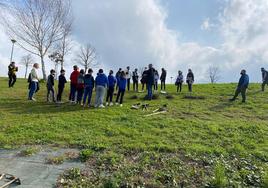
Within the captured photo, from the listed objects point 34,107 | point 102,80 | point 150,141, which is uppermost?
point 102,80

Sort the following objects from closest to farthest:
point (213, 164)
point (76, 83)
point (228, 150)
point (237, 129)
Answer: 1. point (213, 164)
2. point (228, 150)
3. point (237, 129)
4. point (76, 83)

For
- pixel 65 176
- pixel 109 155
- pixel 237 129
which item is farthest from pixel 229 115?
pixel 65 176

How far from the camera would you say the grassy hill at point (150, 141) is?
8.39 meters

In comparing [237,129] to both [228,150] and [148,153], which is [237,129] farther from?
[148,153]

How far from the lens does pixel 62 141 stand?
1070 cm

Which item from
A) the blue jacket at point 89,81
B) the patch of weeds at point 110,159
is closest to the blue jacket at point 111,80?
the blue jacket at point 89,81

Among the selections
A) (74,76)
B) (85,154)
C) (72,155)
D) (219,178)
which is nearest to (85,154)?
(85,154)

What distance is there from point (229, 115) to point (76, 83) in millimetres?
7606

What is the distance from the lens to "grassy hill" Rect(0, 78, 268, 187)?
839 centimetres

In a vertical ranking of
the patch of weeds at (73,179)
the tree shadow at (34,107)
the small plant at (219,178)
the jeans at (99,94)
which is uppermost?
the jeans at (99,94)

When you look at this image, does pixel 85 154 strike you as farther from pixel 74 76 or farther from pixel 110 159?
pixel 74 76

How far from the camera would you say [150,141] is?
10.9 m

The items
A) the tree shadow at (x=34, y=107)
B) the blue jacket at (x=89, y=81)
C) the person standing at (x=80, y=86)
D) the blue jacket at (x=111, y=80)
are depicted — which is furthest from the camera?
the blue jacket at (x=111, y=80)

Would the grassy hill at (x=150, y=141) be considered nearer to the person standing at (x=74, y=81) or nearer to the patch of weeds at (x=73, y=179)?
the patch of weeds at (x=73, y=179)
